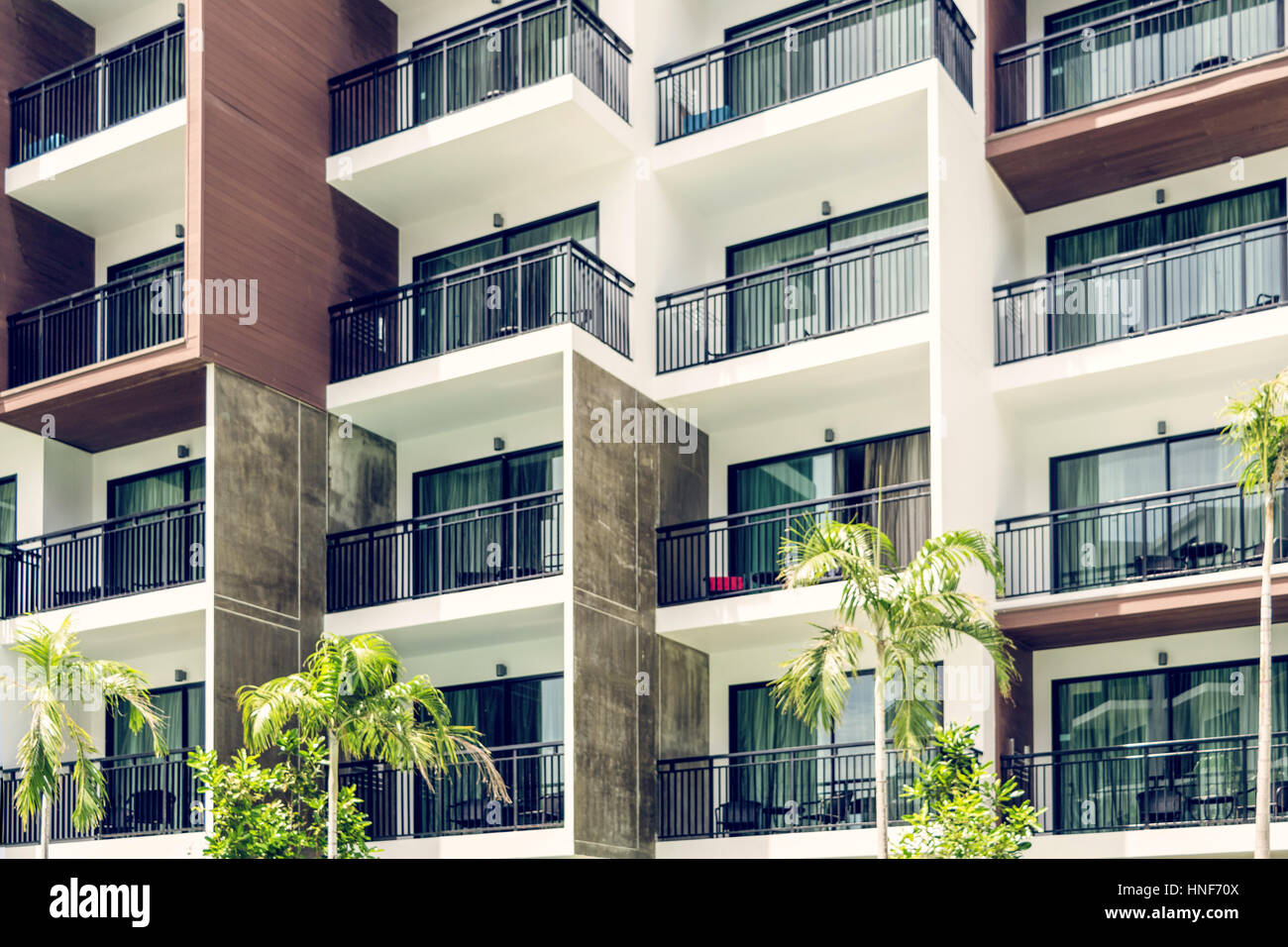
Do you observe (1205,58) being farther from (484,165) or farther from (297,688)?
(297,688)

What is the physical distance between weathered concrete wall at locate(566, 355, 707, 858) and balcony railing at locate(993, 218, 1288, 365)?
16.3 ft

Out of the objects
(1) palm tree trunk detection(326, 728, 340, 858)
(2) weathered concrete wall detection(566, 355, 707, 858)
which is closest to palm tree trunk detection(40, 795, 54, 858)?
(1) palm tree trunk detection(326, 728, 340, 858)

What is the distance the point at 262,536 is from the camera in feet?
74.1

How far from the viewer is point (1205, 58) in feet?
74.1

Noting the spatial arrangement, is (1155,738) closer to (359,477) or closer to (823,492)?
(823,492)

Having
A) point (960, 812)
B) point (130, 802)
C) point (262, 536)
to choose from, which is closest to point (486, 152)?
point (262, 536)

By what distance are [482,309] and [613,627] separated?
4.81 meters

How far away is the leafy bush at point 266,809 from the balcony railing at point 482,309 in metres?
6.23

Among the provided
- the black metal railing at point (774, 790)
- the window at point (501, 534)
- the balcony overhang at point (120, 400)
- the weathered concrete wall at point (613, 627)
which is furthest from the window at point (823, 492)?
the balcony overhang at point (120, 400)

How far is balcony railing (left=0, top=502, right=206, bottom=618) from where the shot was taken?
78.3ft

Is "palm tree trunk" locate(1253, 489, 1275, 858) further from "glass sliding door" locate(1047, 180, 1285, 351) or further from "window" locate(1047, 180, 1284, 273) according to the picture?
"window" locate(1047, 180, 1284, 273)
